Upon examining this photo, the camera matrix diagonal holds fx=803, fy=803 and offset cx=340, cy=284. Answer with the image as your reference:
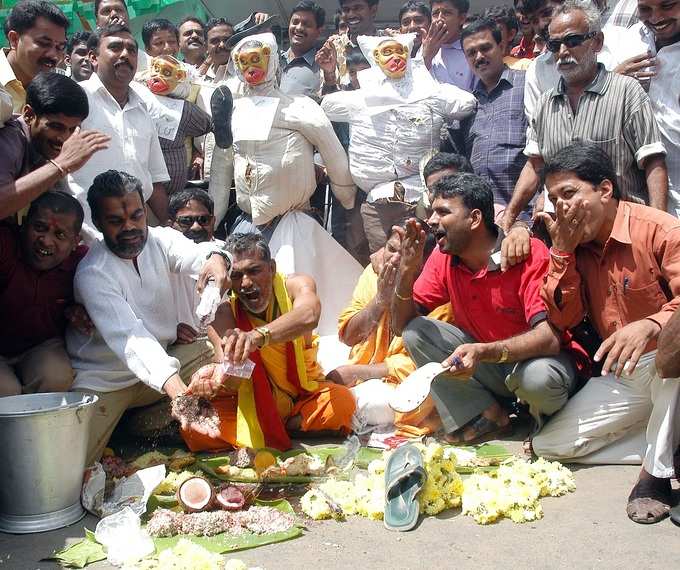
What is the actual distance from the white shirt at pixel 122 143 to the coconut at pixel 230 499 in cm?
214

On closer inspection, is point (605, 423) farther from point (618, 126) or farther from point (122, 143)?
point (122, 143)

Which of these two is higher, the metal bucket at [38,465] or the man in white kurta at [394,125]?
the man in white kurta at [394,125]

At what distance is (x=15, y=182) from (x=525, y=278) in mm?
2520

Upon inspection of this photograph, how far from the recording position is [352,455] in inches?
159

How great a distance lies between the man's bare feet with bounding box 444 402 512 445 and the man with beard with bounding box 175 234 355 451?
623 mm

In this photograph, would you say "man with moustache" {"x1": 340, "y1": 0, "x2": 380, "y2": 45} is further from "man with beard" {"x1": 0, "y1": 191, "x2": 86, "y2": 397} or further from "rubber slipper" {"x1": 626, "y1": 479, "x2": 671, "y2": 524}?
"rubber slipper" {"x1": 626, "y1": 479, "x2": 671, "y2": 524}

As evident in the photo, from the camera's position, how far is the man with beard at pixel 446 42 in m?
6.27

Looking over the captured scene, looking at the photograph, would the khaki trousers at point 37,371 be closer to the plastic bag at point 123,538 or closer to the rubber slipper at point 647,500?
the plastic bag at point 123,538

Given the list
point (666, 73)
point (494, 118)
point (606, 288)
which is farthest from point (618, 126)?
point (494, 118)

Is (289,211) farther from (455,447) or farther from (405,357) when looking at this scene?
(455,447)

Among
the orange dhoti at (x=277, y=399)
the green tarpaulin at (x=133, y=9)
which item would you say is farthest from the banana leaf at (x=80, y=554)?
the green tarpaulin at (x=133, y=9)

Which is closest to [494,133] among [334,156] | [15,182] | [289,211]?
[334,156]

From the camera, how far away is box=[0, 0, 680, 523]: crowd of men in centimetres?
373

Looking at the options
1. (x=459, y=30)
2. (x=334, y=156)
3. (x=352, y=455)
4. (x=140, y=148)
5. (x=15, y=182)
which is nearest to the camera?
(x=15, y=182)
